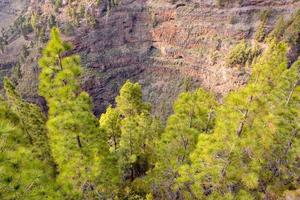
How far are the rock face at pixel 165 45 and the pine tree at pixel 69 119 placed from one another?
68109 millimetres

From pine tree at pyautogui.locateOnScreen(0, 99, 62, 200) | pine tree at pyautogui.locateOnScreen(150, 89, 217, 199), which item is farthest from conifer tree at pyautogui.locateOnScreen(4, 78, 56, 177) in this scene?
pine tree at pyautogui.locateOnScreen(0, 99, 62, 200)

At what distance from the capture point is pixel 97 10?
115 metres

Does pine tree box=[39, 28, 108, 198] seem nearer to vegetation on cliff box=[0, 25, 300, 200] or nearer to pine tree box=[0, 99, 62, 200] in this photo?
vegetation on cliff box=[0, 25, 300, 200]

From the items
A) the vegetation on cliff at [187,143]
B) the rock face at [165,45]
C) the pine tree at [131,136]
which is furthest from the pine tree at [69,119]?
the rock face at [165,45]

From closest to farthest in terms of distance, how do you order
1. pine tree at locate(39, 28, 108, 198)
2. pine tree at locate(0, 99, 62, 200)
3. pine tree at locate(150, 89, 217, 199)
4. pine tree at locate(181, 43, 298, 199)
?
1. pine tree at locate(0, 99, 62, 200)
2. pine tree at locate(39, 28, 108, 198)
3. pine tree at locate(181, 43, 298, 199)
4. pine tree at locate(150, 89, 217, 199)

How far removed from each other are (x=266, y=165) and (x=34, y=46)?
117 m

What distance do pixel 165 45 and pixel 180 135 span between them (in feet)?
266

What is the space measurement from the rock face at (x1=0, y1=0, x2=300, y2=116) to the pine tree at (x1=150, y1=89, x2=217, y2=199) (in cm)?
5863

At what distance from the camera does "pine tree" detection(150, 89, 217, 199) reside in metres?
25.1

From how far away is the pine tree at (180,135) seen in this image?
25078 mm

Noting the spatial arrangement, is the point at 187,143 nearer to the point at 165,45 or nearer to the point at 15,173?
the point at 15,173

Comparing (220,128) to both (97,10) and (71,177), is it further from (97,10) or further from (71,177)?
(97,10)

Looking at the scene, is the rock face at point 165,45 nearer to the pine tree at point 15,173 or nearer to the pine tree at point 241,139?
the pine tree at point 241,139

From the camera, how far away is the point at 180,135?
25.6 m
